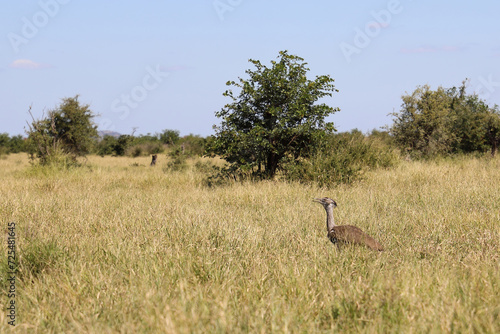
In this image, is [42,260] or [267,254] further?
[267,254]

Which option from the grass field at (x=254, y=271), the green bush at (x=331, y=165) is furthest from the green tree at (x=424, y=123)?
the grass field at (x=254, y=271)

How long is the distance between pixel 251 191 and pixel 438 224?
3.98 metres

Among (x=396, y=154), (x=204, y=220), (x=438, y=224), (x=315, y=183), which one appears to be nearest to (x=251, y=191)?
(x=315, y=183)

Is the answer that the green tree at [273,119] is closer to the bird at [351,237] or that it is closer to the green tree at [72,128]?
the bird at [351,237]

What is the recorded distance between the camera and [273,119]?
10.8m

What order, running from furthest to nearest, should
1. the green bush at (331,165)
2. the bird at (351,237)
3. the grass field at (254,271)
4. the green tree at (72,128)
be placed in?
the green tree at (72,128) < the green bush at (331,165) < the bird at (351,237) < the grass field at (254,271)

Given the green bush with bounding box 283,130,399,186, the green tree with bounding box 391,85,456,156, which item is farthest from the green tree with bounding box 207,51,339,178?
the green tree with bounding box 391,85,456,156

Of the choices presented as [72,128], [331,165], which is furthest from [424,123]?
[72,128]

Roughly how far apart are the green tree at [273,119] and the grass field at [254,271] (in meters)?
3.58

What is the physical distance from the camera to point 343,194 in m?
8.46

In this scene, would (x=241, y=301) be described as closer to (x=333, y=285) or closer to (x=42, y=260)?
(x=333, y=285)

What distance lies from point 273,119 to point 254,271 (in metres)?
7.59

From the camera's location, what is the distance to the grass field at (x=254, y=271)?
272 centimetres

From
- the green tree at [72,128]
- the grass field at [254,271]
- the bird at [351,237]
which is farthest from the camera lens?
the green tree at [72,128]
